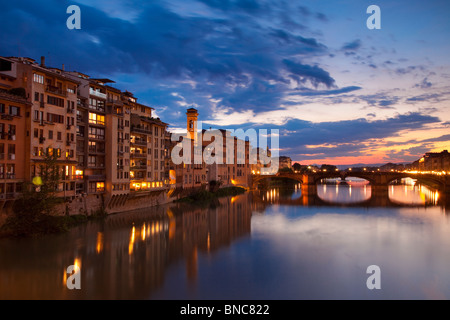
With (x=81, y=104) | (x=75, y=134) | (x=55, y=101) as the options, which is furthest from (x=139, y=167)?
(x=55, y=101)

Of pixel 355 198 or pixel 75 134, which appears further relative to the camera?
pixel 355 198

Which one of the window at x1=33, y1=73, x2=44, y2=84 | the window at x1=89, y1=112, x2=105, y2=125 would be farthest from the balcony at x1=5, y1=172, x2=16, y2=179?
the window at x1=89, y1=112, x2=105, y2=125

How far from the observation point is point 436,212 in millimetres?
41844

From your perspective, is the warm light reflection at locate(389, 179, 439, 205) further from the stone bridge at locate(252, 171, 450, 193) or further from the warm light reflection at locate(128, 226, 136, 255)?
the warm light reflection at locate(128, 226, 136, 255)

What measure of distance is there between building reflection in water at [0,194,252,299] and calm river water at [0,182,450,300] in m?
0.05

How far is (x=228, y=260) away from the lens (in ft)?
65.2

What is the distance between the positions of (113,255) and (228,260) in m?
7.11

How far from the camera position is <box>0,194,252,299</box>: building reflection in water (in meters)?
14.7

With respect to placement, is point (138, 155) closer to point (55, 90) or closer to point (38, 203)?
point (55, 90)

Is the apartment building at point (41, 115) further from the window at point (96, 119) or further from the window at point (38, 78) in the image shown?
the window at point (96, 119)

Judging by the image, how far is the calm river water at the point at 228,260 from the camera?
49.0ft
